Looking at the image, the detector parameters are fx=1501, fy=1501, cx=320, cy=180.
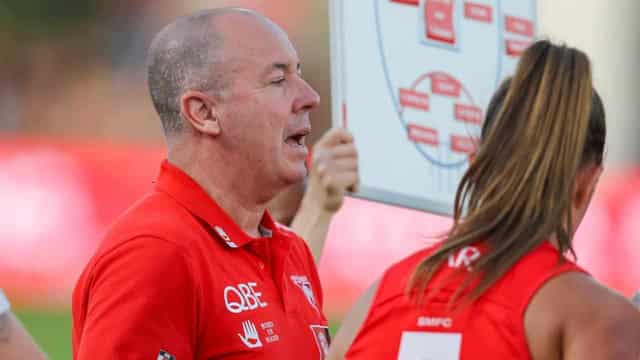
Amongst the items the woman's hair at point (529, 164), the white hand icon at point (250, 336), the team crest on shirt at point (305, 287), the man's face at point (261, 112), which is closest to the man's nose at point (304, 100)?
the man's face at point (261, 112)

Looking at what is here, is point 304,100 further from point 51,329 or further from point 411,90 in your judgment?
point 51,329

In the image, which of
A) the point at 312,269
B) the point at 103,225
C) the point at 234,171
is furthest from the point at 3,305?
the point at 103,225

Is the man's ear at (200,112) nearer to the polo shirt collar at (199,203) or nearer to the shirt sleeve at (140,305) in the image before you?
the polo shirt collar at (199,203)

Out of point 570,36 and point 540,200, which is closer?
point 540,200

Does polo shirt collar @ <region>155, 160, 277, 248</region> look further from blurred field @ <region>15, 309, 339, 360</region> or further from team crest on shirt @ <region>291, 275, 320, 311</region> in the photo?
blurred field @ <region>15, 309, 339, 360</region>

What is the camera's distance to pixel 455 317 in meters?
2.35

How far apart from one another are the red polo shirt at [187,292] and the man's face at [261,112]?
13 cm

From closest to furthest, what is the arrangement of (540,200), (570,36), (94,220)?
1. (540,200)
2. (94,220)
3. (570,36)

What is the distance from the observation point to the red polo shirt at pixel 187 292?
274 cm

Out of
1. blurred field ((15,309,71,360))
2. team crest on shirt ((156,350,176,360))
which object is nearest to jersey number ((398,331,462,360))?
team crest on shirt ((156,350,176,360))

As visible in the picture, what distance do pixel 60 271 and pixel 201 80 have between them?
28.5ft

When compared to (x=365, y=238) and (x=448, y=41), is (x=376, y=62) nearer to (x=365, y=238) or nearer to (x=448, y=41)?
(x=448, y=41)

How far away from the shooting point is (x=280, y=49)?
3.14 metres

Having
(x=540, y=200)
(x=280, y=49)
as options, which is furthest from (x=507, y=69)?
(x=540, y=200)
